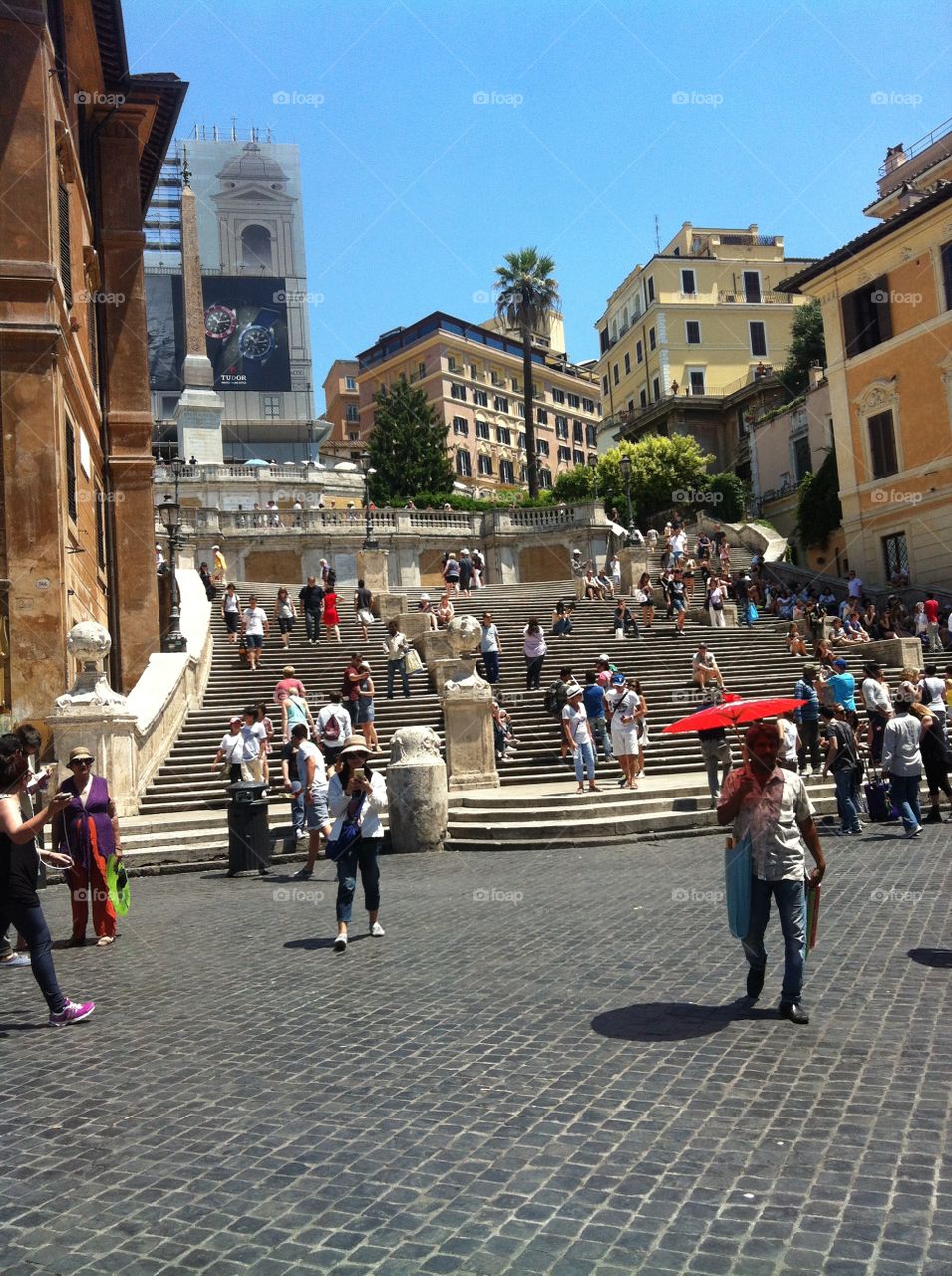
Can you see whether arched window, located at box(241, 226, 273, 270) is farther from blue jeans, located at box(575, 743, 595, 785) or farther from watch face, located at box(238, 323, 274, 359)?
blue jeans, located at box(575, 743, 595, 785)

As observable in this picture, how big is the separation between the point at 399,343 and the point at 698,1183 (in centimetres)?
8663

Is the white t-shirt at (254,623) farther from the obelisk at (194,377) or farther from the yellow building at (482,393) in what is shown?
the yellow building at (482,393)

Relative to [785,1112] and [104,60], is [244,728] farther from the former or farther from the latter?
[104,60]

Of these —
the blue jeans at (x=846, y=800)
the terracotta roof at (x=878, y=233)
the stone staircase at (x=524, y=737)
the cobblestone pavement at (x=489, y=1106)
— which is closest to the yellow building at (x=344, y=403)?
the terracotta roof at (x=878, y=233)

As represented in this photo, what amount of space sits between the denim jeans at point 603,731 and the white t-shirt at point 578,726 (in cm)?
120

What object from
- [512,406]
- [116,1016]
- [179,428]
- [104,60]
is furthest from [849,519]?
[512,406]

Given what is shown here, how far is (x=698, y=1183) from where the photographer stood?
159 inches

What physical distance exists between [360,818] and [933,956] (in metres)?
4.01

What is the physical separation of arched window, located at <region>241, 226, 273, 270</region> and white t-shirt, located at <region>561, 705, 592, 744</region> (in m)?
68.2

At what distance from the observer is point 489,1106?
16.0ft

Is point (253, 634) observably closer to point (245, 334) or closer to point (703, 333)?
point (703, 333)

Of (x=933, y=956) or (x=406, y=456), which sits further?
(x=406, y=456)

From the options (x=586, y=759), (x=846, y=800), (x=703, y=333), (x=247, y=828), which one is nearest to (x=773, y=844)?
(x=846, y=800)

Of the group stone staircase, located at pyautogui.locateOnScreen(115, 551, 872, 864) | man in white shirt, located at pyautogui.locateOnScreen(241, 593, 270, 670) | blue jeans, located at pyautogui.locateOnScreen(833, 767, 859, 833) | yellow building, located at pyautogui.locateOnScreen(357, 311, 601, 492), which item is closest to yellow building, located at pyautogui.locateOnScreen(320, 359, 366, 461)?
yellow building, located at pyautogui.locateOnScreen(357, 311, 601, 492)
